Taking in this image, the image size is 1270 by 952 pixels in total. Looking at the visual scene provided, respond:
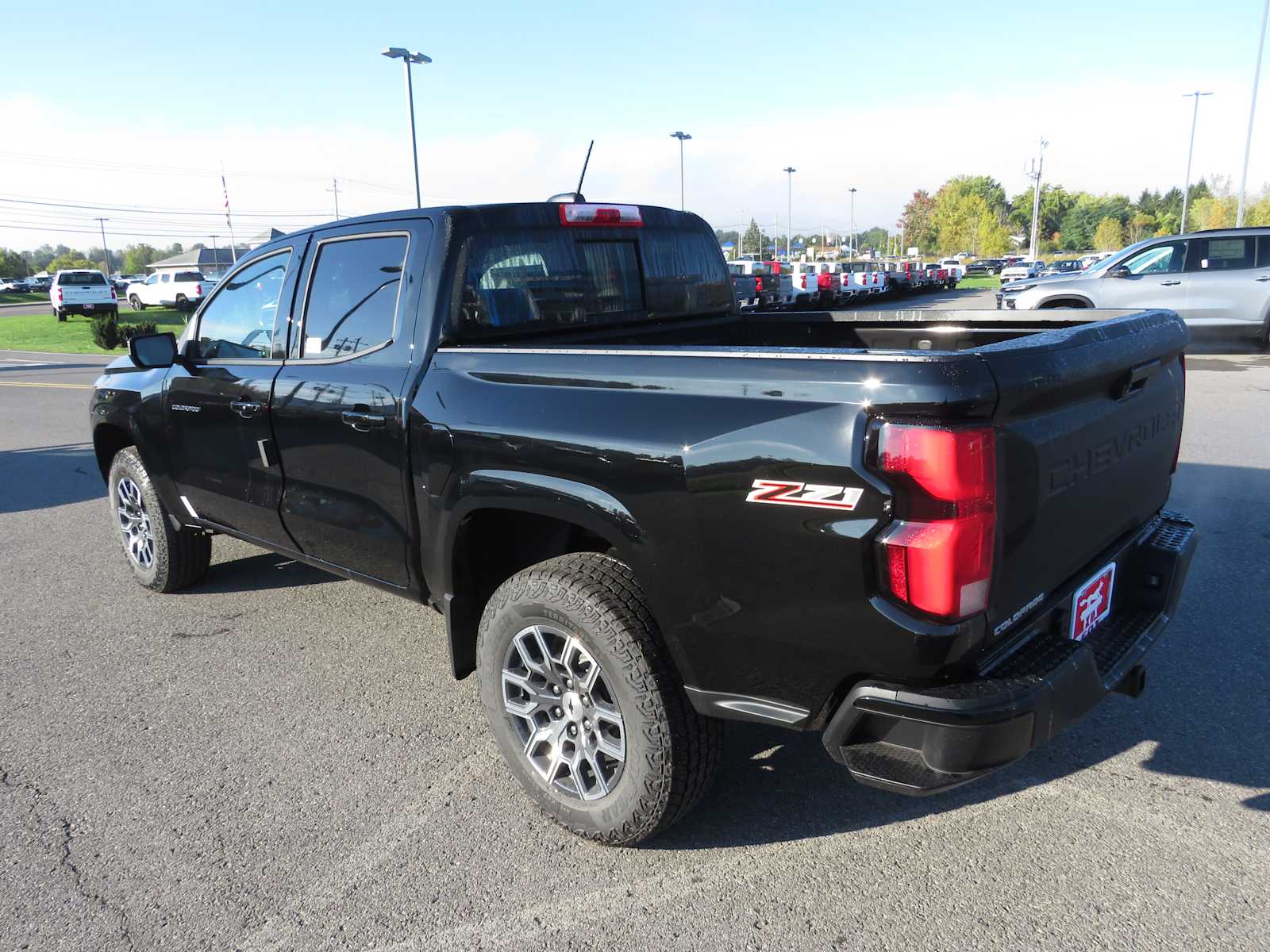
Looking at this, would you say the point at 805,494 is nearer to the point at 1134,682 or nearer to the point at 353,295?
the point at 1134,682

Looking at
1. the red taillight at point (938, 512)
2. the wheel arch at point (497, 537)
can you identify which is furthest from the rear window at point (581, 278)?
the red taillight at point (938, 512)

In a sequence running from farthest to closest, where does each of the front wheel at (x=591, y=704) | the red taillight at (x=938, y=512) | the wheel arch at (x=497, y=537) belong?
the wheel arch at (x=497, y=537), the front wheel at (x=591, y=704), the red taillight at (x=938, y=512)

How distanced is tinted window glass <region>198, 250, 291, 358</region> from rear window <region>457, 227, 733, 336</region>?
1150 mm

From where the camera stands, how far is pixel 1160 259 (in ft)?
42.7

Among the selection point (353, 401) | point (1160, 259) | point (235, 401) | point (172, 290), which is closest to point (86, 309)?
point (172, 290)

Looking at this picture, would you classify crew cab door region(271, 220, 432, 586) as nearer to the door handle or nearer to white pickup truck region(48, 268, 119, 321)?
the door handle

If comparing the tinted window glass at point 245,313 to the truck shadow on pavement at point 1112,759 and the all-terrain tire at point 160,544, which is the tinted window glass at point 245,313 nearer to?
the all-terrain tire at point 160,544

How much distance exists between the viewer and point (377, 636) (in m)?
4.39

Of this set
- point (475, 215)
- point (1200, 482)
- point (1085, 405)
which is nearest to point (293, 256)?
point (475, 215)

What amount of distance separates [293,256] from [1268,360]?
1404 cm

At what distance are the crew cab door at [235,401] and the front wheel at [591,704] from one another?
62.8 inches

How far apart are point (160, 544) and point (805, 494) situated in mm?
4135

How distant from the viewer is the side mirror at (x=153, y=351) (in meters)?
4.24

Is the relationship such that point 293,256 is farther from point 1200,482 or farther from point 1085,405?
point 1200,482
